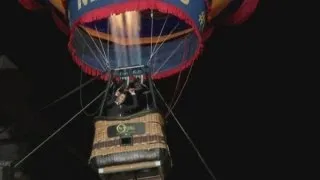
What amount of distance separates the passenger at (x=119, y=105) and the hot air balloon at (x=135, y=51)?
0.02 meters

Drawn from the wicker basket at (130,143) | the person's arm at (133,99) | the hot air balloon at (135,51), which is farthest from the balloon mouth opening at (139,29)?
the wicker basket at (130,143)

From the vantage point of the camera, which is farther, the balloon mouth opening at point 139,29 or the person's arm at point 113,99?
the balloon mouth opening at point 139,29

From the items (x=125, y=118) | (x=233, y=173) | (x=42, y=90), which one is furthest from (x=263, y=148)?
(x=125, y=118)

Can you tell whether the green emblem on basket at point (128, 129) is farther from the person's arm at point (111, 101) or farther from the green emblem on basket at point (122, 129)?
the person's arm at point (111, 101)

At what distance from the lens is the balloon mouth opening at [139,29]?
10.8 feet

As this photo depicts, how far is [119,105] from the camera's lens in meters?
3.02

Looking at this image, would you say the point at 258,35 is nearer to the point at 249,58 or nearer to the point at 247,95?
the point at 249,58

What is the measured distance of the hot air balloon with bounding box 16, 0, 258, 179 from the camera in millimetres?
2768

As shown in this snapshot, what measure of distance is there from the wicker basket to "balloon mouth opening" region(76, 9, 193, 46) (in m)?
0.62

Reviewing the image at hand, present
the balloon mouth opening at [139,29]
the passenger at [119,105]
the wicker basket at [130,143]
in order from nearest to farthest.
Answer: the wicker basket at [130,143]
the passenger at [119,105]
the balloon mouth opening at [139,29]

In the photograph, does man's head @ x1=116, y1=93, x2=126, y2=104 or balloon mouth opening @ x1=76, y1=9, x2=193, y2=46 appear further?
balloon mouth opening @ x1=76, y1=9, x2=193, y2=46

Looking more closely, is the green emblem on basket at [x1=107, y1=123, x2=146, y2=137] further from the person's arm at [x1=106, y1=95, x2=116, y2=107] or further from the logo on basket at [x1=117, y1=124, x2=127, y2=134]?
the person's arm at [x1=106, y1=95, x2=116, y2=107]

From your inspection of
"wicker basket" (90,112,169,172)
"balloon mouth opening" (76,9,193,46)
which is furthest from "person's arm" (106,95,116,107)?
"balloon mouth opening" (76,9,193,46)

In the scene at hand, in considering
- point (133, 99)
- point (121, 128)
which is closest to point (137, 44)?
point (133, 99)
